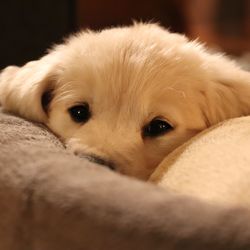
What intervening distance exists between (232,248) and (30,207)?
1.10 feet

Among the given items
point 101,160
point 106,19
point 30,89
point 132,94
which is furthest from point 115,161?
point 106,19

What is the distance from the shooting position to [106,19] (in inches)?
148

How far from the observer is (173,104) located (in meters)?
1.23

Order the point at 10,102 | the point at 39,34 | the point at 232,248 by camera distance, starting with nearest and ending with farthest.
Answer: the point at 232,248 → the point at 10,102 → the point at 39,34

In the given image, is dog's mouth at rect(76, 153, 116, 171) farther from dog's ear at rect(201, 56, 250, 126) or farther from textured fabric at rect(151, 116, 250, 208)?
dog's ear at rect(201, 56, 250, 126)

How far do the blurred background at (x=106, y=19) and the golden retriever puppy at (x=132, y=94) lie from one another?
1.78ft

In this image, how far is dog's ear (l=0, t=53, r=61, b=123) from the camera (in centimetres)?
131

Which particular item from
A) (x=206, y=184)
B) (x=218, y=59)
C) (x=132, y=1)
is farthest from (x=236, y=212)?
(x=132, y=1)

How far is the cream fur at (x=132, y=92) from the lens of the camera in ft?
3.99

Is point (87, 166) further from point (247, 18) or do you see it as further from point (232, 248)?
point (247, 18)

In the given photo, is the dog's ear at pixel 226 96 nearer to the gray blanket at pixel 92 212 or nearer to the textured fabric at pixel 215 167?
the textured fabric at pixel 215 167

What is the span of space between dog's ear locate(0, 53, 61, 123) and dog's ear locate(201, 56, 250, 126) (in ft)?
1.30

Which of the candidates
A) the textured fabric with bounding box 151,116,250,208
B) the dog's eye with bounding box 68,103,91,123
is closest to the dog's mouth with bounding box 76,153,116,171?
the textured fabric with bounding box 151,116,250,208

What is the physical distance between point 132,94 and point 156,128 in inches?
→ 4.1
